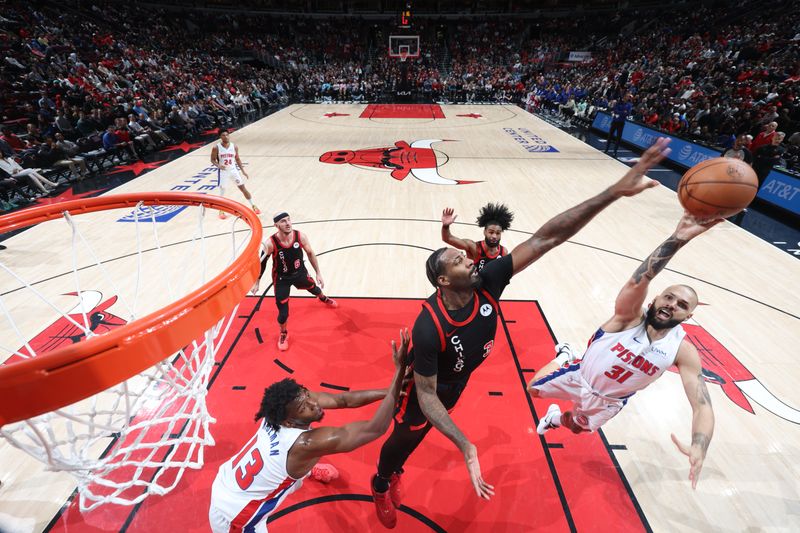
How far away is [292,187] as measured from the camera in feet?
31.9

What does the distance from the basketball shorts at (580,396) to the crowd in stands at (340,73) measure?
6332 mm

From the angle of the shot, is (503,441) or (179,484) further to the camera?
(503,441)

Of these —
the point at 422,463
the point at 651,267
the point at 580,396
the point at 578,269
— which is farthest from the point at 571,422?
the point at 578,269

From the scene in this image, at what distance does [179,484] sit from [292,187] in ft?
24.9

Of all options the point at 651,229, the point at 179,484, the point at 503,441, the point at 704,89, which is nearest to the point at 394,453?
the point at 503,441

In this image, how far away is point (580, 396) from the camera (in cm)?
310

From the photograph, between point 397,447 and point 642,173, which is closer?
point 642,173

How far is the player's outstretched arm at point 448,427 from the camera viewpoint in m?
1.87

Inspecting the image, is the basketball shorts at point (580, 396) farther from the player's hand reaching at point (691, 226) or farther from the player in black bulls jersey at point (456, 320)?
the player's hand reaching at point (691, 226)

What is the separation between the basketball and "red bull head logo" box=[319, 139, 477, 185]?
7.60m

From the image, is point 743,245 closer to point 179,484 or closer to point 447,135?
point 179,484

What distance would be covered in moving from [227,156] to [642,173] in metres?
7.72

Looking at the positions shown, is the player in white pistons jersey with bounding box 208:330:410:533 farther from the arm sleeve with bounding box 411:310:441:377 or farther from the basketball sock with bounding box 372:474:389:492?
the basketball sock with bounding box 372:474:389:492

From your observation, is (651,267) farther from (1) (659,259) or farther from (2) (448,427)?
(2) (448,427)
